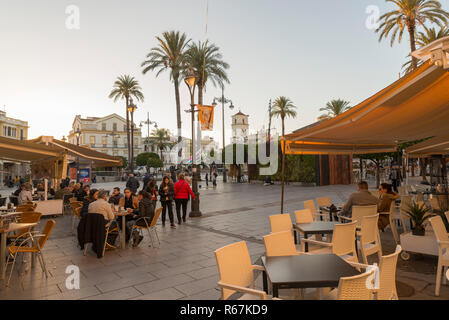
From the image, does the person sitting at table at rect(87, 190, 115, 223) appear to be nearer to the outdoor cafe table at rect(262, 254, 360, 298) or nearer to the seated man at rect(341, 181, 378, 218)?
the outdoor cafe table at rect(262, 254, 360, 298)

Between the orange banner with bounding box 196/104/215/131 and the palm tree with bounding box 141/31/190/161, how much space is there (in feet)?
41.2

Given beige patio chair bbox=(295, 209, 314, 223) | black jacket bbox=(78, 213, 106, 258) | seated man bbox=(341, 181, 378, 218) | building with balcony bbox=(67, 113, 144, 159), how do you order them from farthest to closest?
building with balcony bbox=(67, 113, 144, 159) → seated man bbox=(341, 181, 378, 218) → black jacket bbox=(78, 213, 106, 258) → beige patio chair bbox=(295, 209, 314, 223)

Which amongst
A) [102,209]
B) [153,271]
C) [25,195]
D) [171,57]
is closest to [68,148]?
[25,195]

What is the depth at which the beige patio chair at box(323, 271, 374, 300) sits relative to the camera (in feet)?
6.38

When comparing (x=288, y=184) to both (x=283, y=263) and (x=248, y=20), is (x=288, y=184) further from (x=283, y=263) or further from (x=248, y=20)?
(x=283, y=263)

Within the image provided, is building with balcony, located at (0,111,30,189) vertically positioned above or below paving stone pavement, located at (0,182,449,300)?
above

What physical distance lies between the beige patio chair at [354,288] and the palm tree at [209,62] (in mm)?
23221

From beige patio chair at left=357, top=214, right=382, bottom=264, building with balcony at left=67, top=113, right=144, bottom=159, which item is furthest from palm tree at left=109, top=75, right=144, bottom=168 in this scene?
building with balcony at left=67, top=113, right=144, bottom=159

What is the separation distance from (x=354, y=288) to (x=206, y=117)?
373 inches

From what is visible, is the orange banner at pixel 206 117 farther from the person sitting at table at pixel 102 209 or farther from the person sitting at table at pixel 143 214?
the person sitting at table at pixel 102 209

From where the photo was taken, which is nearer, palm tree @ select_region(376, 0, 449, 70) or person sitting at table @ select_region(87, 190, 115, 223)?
person sitting at table @ select_region(87, 190, 115, 223)

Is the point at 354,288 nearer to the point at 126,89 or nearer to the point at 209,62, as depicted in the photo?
the point at 209,62

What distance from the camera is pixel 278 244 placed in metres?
3.44
